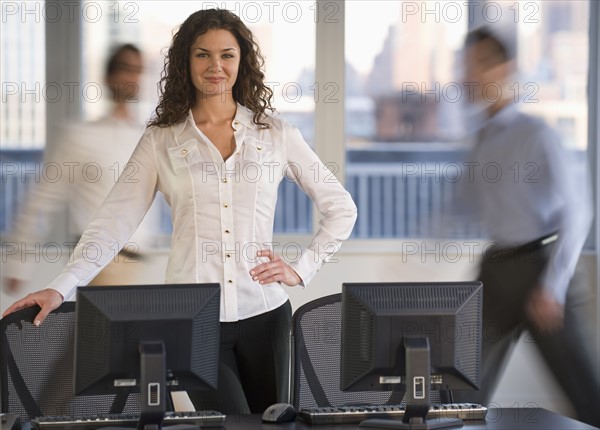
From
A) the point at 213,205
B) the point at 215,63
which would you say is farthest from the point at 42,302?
the point at 215,63

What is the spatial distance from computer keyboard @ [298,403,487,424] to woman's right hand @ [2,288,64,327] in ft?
2.43

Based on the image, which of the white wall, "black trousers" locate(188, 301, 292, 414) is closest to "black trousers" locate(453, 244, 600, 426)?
the white wall

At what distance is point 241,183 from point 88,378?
2.87ft

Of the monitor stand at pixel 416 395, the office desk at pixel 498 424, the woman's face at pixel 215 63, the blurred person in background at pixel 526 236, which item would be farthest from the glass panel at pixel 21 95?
the monitor stand at pixel 416 395

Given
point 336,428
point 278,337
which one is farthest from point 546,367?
point 336,428

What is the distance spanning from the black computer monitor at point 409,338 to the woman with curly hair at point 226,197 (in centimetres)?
49

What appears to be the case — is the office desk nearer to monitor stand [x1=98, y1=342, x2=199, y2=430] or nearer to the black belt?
monitor stand [x1=98, y1=342, x2=199, y2=430]

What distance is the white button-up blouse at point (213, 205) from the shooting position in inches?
115

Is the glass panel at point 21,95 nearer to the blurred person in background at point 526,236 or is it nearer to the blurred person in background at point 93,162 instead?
the blurred person in background at point 93,162

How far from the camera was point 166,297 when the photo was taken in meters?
2.35

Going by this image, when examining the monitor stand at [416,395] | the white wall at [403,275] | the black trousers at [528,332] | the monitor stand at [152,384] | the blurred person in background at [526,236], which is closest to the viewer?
the monitor stand at [152,384]

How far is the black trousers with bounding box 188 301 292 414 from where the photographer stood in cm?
290

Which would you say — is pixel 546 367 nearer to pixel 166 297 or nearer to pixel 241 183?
pixel 241 183

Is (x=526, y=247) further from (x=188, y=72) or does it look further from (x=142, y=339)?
(x=142, y=339)
